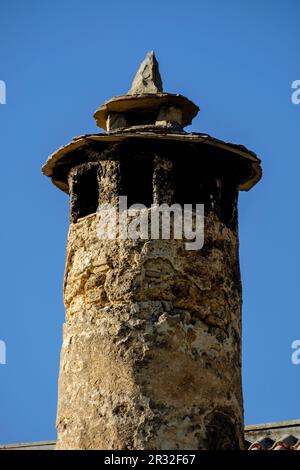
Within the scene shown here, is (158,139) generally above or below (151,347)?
above

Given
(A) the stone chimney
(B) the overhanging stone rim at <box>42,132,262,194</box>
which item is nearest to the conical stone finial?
(A) the stone chimney

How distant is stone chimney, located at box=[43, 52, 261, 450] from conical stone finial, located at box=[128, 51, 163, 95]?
0.22 feet

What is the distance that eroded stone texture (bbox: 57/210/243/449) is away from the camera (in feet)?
20.7

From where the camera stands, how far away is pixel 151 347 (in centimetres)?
640

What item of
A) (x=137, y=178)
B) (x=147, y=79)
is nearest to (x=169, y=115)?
(x=147, y=79)

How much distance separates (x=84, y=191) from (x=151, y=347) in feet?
3.80

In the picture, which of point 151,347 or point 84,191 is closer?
point 151,347

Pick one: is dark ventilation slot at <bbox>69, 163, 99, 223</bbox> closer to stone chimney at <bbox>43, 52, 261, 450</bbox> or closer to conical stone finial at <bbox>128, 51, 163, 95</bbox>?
stone chimney at <bbox>43, 52, 261, 450</bbox>

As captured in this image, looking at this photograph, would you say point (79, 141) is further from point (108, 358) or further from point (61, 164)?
point (108, 358)

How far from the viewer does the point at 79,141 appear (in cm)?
693

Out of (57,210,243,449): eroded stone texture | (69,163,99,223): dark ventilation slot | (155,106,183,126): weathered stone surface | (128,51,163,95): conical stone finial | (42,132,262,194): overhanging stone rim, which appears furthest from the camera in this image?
(128,51,163,95): conical stone finial

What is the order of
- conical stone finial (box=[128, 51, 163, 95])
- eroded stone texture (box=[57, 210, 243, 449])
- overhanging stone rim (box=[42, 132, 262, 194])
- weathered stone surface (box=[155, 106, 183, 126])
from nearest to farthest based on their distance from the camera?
eroded stone texture (box=[57, 210, 243, 449]) < overhanging stone rim (box=[42, 132, 262, 194]) < weathered stone surface (box=[155, 106, 183, 126]) < conical stone finial (box=[128, 51, 163, 95])

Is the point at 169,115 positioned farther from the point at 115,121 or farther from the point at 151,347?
the point at 151,347
